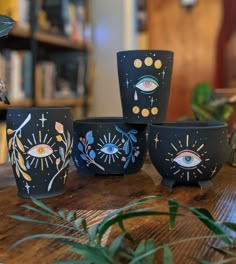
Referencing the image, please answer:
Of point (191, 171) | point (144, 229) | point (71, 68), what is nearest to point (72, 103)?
point (71, 68)

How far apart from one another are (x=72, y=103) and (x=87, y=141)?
62.8 inches

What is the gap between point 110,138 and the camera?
0.72m

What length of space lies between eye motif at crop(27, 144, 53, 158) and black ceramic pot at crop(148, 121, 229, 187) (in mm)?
177

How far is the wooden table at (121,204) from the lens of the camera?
0.37m

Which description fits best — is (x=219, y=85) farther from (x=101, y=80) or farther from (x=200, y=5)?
(x=101, y=80)

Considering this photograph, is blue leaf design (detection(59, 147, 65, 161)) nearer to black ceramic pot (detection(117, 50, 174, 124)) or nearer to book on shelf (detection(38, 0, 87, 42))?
black ceramic pot (detection(117, 50, 174, 124))

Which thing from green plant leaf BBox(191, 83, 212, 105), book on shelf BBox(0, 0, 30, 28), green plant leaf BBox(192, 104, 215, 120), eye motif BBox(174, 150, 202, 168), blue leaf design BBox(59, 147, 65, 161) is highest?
book on shelf BBox(0, 0, 30, 28)

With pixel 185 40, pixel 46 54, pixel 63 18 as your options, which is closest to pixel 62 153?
pixel 63 18

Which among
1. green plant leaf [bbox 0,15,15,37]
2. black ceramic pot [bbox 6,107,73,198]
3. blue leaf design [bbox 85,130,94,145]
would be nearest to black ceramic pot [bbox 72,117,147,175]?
blue leaf design [bbox 85,130,94,145]

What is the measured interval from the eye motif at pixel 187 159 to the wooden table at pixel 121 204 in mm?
43

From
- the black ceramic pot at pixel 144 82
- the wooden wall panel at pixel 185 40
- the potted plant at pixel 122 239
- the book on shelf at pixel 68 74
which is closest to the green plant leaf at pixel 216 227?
the potted plant at pixel 122 239

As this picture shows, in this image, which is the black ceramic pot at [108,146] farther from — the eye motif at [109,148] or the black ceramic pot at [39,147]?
the black ceramic pot at [39,147]

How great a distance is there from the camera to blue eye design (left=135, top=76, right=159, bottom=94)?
69 centimetres

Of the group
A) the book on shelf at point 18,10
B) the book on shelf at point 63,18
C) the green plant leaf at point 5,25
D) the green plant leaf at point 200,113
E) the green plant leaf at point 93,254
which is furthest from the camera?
the book on shelf at point 63,18
